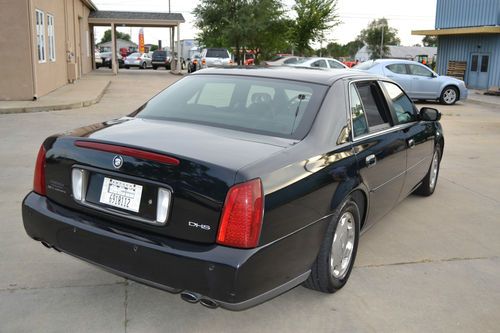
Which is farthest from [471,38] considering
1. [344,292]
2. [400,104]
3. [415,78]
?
[344,292]

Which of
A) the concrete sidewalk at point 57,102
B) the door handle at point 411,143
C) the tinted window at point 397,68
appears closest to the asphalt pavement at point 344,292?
the door handle at point 411,143

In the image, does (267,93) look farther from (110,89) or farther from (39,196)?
(110,89)

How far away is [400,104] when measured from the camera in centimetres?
518

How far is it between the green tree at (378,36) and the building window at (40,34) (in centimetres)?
7424

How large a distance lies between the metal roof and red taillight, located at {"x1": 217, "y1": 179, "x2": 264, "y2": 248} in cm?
3105

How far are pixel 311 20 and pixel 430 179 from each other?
3132 cm

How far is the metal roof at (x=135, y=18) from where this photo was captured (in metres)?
31.9

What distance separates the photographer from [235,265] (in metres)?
2.66

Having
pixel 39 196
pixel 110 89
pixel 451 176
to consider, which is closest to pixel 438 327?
pixel 39 196

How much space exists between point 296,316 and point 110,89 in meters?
18.8

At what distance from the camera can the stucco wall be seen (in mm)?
14133

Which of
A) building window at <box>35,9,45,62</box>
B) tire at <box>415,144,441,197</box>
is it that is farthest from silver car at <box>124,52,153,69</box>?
tire at <box>415,144,441,197</box>

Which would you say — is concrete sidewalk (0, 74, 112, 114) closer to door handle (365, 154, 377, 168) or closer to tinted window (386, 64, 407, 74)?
tinted window (386, 64, 407, 74)

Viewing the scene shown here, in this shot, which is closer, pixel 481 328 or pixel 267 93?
pixel 481 328
